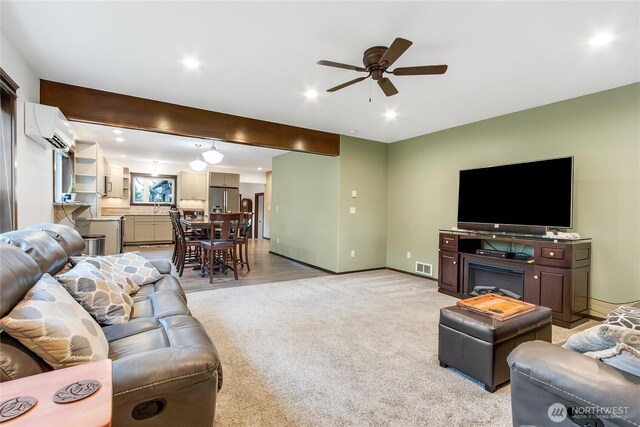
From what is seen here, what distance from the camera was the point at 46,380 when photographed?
0.90 metres

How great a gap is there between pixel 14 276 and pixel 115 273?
3.89 ft

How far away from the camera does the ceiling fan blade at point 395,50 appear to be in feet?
6.54

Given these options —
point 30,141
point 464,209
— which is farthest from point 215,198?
point 464,209

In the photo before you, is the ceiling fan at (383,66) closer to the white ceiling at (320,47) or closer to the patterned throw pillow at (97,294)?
the white ceiling at (320,47)

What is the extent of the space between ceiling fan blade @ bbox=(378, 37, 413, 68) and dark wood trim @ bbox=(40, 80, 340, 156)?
2639 millimetres

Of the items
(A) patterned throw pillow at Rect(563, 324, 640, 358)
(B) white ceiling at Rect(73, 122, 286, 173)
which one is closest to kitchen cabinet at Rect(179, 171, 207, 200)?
(B) white ceiling at Rect(73, 122, 286, 173)

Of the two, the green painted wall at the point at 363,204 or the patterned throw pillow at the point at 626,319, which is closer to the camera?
the patterned throw pillow at the point at 626,319

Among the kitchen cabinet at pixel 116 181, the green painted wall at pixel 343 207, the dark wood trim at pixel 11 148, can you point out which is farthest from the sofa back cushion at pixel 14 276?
the kitchen cabinet at pixel 116 181

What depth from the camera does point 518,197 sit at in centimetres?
377

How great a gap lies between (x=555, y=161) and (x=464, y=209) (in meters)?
1.25

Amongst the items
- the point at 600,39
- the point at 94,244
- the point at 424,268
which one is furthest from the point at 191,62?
the point at 424,268

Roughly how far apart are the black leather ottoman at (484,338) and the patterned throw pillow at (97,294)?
2.21 m

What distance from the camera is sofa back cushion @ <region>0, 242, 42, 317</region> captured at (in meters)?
1.10

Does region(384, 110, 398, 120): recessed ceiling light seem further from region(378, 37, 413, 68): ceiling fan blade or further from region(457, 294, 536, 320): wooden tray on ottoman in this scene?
region(457, 294, 536, 320): wooden tray on ottoman
